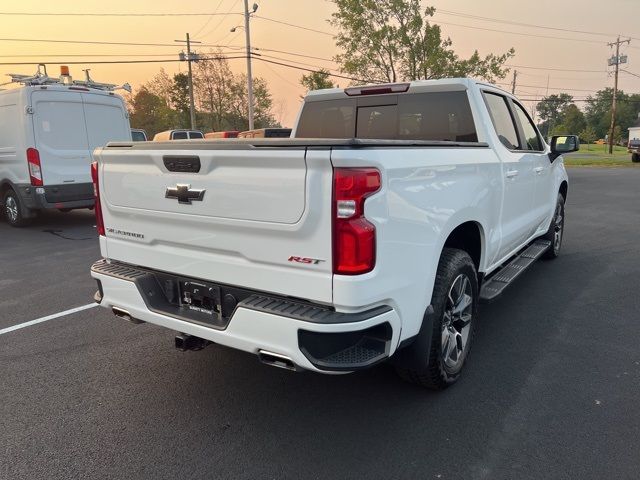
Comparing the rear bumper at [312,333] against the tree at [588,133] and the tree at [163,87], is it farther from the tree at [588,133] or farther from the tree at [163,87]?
the tree at [588,133]

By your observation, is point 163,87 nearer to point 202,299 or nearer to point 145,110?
point 145,110

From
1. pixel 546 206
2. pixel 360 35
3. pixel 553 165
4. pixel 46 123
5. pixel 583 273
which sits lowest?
pixel 583 273

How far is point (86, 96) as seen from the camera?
32.1ft

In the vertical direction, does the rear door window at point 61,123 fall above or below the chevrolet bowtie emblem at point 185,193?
above

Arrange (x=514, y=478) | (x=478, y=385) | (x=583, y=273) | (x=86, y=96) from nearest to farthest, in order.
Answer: (x=514, y=478) < (x=478, y=385) < (x=583, y=273) < (x=86, y=96)

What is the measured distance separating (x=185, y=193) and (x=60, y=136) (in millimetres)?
7954

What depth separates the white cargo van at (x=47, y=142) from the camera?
901 cm

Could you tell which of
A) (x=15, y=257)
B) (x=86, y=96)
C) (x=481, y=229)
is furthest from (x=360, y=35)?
(x=481, y=229)

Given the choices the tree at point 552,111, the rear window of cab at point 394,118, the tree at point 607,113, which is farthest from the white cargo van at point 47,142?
the tree at point 552,111

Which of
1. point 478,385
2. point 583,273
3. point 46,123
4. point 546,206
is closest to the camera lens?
point 478,385

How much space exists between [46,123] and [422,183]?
872 centimetres

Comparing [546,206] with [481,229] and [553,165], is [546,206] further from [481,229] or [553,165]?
[481,229]

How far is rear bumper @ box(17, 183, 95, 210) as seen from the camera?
9203 mm

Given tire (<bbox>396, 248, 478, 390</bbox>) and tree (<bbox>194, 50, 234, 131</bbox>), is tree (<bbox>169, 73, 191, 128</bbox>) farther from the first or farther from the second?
tire (<bbox>396, 248, 478, 390</bbox>)
